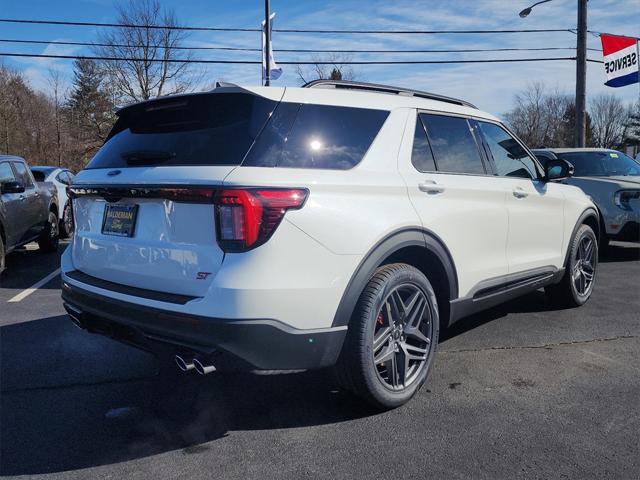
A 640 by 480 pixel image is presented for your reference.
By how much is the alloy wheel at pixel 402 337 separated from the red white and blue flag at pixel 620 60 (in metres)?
16.1

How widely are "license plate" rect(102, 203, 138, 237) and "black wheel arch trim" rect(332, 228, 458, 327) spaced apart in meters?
1.18

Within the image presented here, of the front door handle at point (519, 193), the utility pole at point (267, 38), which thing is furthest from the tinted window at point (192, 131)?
the utility pole at point (267, 38)

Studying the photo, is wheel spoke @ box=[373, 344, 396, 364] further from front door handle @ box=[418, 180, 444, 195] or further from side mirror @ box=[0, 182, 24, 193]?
side mirror @ box=[0, 182, 24, 193]

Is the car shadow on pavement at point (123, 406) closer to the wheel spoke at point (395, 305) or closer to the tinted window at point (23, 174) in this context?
the wheel spoke at point (395, 305)

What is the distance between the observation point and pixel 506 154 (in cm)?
446

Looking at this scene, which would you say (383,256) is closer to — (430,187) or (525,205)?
(430,187)

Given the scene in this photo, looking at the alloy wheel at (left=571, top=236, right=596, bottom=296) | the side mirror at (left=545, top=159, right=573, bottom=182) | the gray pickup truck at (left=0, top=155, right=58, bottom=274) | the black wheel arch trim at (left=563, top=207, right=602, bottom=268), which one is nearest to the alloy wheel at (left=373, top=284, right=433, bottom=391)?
the side mirror at (left=545, top=159, right=573, bottom=182)

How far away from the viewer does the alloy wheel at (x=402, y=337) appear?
124 inches

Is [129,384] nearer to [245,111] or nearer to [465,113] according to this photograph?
[245,111]

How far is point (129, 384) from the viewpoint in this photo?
3.58 metres

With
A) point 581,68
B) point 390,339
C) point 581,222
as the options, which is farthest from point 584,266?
point 581,68

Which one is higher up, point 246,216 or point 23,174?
point 23,174

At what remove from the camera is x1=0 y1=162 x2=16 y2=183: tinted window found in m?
7.44

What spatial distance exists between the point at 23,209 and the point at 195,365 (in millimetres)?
6560
